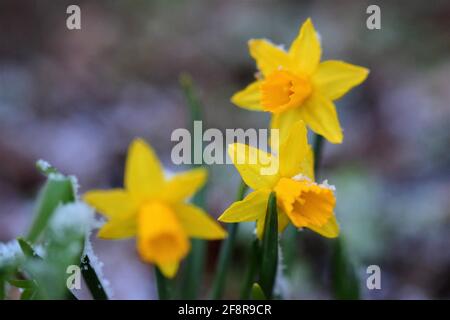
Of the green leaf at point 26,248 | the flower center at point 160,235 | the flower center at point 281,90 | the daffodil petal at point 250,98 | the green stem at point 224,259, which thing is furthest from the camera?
the green stem at point 224,259

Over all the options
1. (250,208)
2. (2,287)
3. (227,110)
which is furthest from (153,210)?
(227,110)

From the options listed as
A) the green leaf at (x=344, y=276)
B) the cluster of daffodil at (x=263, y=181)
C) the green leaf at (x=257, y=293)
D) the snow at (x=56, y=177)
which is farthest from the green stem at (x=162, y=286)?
the green leaf at (x=344, y=276)

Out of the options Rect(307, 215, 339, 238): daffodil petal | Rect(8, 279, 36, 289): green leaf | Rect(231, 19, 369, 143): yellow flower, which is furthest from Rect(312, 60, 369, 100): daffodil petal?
Rect(8, 279, 36, 289): green leaf

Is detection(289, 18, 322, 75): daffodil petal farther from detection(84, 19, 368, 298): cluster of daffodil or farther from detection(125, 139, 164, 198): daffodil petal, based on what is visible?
detection(125, 139, 164, 198): daffodil petal

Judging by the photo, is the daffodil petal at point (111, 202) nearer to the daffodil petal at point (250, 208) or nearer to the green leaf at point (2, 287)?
the daffodil petal at point (250, 208)

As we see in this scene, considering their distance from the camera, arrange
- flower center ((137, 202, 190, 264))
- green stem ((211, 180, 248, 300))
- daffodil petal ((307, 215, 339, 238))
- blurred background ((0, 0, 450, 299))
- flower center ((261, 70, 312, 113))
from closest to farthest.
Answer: flower center ((137, 202, 190, 264)) → daffodil petal ((307, 215, 339, 238)) → flower center ((261, 70, 312, 113)) → green stem ((211, 180, 248, 300)) → blurred background ((0, 0, 450, 299))

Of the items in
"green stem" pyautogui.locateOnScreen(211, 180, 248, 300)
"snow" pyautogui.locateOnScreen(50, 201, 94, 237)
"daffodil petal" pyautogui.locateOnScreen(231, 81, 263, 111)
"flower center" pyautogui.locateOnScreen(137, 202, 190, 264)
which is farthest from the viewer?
"green stem" pyautogui.locateOnScreen(211, 180, 248, 300)

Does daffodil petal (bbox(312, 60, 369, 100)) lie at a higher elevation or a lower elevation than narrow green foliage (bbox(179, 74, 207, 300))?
higher
